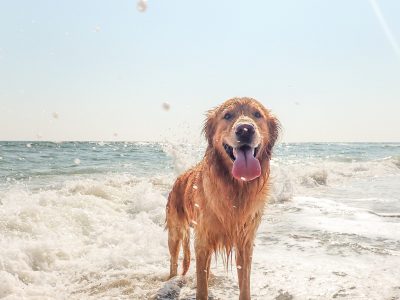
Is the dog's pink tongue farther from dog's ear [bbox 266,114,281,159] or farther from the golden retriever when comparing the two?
dog's ear [bbox 266,114,281,159]

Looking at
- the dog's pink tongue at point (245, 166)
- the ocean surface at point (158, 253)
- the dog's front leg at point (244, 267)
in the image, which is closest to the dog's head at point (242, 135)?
the dog's pink tongue at point (245, 166)

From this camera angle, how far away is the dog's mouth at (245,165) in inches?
114

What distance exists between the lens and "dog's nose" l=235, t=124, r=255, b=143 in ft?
9.30

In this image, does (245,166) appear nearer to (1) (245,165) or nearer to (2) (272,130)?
(1) (245,165)

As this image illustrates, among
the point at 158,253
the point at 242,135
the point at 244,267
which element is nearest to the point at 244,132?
the point at 242,135

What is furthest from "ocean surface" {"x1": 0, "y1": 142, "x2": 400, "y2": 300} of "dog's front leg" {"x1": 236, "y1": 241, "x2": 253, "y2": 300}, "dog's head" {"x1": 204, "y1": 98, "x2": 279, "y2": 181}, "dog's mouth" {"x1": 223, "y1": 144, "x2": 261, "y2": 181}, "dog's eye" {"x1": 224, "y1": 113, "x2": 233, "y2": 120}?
"dog's eye" {"x1": 224, "y1": 113, "x2": 233, "y2": 120}

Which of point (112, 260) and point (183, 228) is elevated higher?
point (183, 228)

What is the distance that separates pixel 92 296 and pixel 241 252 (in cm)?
142

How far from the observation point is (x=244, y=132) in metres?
2.85

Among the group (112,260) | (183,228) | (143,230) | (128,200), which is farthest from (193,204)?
(128,200)

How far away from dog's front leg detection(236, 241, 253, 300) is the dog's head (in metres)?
0.72

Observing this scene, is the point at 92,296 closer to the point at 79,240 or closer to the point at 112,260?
the point at 112,260

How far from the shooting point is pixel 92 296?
11.8ft

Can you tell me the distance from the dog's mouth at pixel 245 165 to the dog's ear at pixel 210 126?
433 mm
